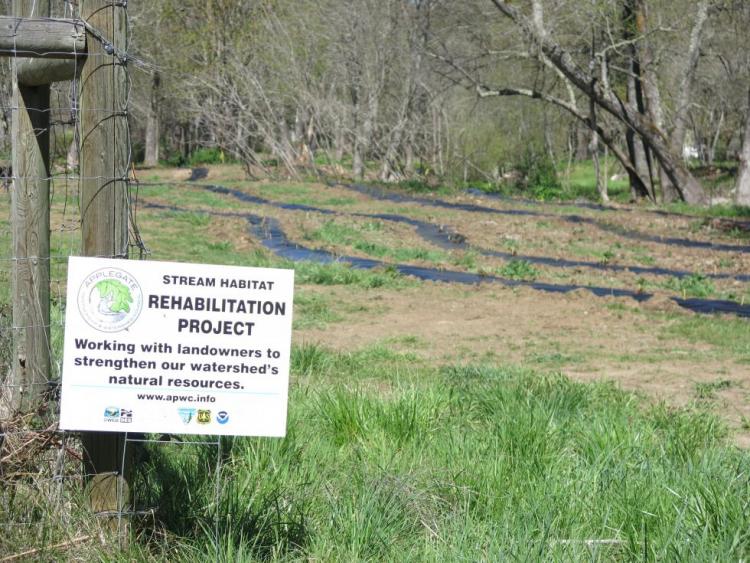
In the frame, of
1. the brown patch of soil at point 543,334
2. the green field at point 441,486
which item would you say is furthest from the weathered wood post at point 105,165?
the brown patch of soil at point 543,334

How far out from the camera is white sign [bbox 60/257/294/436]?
3611 millimetres

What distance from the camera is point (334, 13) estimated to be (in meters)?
38.0

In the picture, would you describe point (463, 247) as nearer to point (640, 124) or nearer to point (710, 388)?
point (710, 388)

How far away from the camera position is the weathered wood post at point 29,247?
16.3 feet

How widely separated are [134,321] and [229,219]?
17.0 metres

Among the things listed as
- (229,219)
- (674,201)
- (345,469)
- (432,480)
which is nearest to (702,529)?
(432,480)

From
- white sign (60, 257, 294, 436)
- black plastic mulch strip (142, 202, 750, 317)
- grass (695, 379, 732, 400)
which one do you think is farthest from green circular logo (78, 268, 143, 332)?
black plastic mulch strip (142, 202, 750, 317)

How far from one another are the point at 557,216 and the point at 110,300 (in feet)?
66.1

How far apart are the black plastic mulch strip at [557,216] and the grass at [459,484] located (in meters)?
13.6

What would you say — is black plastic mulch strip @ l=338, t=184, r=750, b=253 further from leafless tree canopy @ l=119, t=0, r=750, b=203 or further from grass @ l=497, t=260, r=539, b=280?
grass @ l=497, t=260, r=539, b=280

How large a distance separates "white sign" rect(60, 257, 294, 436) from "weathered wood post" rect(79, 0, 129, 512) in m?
0.39

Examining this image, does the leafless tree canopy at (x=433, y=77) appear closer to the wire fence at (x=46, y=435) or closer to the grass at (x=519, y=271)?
the grass at (x=519, y=271)

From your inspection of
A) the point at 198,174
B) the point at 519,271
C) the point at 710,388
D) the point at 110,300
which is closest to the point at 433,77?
the point at 198,174

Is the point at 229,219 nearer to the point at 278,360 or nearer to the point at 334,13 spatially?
the point at 278,360
